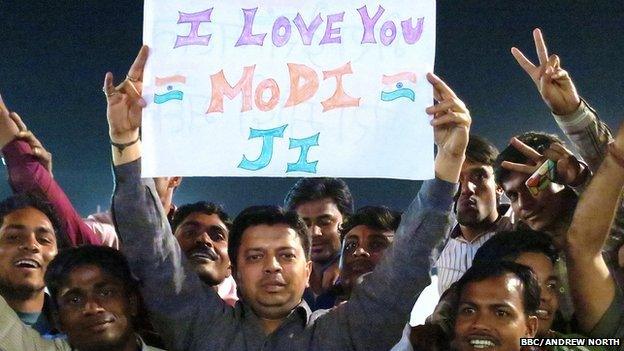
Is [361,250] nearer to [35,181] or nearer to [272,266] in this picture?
[272,266]

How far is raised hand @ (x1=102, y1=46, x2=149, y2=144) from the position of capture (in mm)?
1717

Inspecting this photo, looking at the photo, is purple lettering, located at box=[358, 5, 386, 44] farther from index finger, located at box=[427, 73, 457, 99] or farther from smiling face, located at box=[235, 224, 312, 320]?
smiling face, located at box=[235, 224, 312, 320]

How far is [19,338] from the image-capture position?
166 centimetres

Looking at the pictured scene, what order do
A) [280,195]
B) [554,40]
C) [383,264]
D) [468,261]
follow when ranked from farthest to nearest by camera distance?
1. [280,195]
2. [554,40]
3. [468,261]
4. [383,264]

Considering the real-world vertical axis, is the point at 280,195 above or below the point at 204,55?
below

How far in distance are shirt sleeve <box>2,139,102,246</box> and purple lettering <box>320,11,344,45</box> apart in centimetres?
77

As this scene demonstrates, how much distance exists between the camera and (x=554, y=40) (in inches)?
207

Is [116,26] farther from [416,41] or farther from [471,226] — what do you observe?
[416,41]

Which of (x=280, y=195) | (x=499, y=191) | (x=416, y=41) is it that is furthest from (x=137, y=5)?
(x=416, y=41)

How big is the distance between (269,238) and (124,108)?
0.39m

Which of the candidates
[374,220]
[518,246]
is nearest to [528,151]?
[518,246]

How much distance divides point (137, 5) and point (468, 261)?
143 inches

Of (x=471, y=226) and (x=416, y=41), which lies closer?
(x=416, y=41)

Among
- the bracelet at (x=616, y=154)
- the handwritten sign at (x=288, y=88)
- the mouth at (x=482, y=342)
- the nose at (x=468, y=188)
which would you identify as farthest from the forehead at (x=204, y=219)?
the bracelet at (x=616, y=154)
